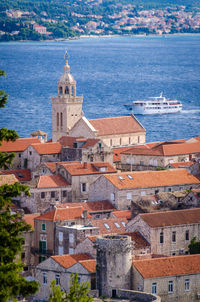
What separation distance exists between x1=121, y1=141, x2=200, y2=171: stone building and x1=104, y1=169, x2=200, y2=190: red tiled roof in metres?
8.59

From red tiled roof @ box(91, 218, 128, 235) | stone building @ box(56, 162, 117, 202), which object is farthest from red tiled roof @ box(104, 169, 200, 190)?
red tiled roof @ box(91, 218, 128, 235)

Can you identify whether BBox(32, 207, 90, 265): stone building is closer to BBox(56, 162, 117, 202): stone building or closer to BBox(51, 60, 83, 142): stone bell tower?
BBox(56, 162, 117, 202): stone building

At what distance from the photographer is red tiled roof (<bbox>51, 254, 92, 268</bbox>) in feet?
200

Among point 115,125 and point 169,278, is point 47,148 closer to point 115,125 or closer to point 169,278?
point 115,125

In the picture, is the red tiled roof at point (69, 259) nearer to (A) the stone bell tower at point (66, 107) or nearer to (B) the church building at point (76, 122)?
(B) the church building at point (76, 122)

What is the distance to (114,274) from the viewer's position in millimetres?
57000

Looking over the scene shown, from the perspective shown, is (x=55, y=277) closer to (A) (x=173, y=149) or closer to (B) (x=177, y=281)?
(B) (x=177, y=281)

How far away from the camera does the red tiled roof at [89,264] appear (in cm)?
5908

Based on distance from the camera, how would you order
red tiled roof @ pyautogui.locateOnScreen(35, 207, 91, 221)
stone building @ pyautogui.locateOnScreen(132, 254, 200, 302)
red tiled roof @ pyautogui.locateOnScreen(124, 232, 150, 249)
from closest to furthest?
1. stone building @ pyautogui.locateOnScreen(132, 254, 200, 302)
2. red tiled roof @ pyautogui.locateOnScreen(124, 232, 150, 249)
3. red tiled roof @ pyautogui.locateOnScreen(35, 207, 91, 221)

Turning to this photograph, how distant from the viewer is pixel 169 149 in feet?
298

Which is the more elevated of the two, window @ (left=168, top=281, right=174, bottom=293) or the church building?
the church building

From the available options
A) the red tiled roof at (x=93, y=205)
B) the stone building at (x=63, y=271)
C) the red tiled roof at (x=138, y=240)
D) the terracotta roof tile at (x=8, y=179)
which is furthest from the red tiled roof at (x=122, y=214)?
the terracotta roof tile at (x=8, y=179)

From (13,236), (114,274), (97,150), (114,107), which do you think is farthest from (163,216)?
(114,107)

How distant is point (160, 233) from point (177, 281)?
7.70m
